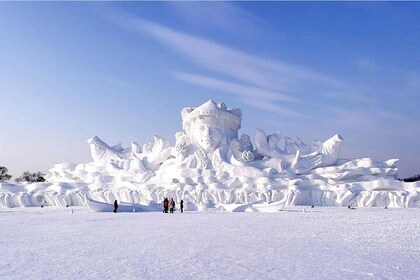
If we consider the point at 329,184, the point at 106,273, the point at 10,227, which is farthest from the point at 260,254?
the point at 329,184

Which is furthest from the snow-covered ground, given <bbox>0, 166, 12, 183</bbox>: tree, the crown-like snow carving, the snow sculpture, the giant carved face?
<bbox>0, 166, 12, 183</bbox>: tree

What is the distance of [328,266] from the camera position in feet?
21.9

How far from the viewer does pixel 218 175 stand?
25031mm

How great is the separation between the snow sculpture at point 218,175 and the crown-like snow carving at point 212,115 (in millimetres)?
57

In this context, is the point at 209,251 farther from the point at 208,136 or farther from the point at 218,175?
the point at 208,136

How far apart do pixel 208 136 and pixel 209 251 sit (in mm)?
18606

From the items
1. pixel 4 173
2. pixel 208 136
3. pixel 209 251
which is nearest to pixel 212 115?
pixel 208 136

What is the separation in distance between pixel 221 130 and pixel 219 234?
1703 cm

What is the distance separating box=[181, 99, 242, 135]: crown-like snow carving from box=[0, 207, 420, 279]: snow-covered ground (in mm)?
14546

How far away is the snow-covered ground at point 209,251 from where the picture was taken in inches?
246

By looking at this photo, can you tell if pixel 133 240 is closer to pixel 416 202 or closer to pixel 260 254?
pixel 260 254

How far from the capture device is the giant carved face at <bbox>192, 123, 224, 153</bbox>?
26391 mm

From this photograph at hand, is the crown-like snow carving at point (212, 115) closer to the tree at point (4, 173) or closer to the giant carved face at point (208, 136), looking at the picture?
the giant carved face at point (208, 136)

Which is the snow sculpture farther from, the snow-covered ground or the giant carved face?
the snow-covered ground
